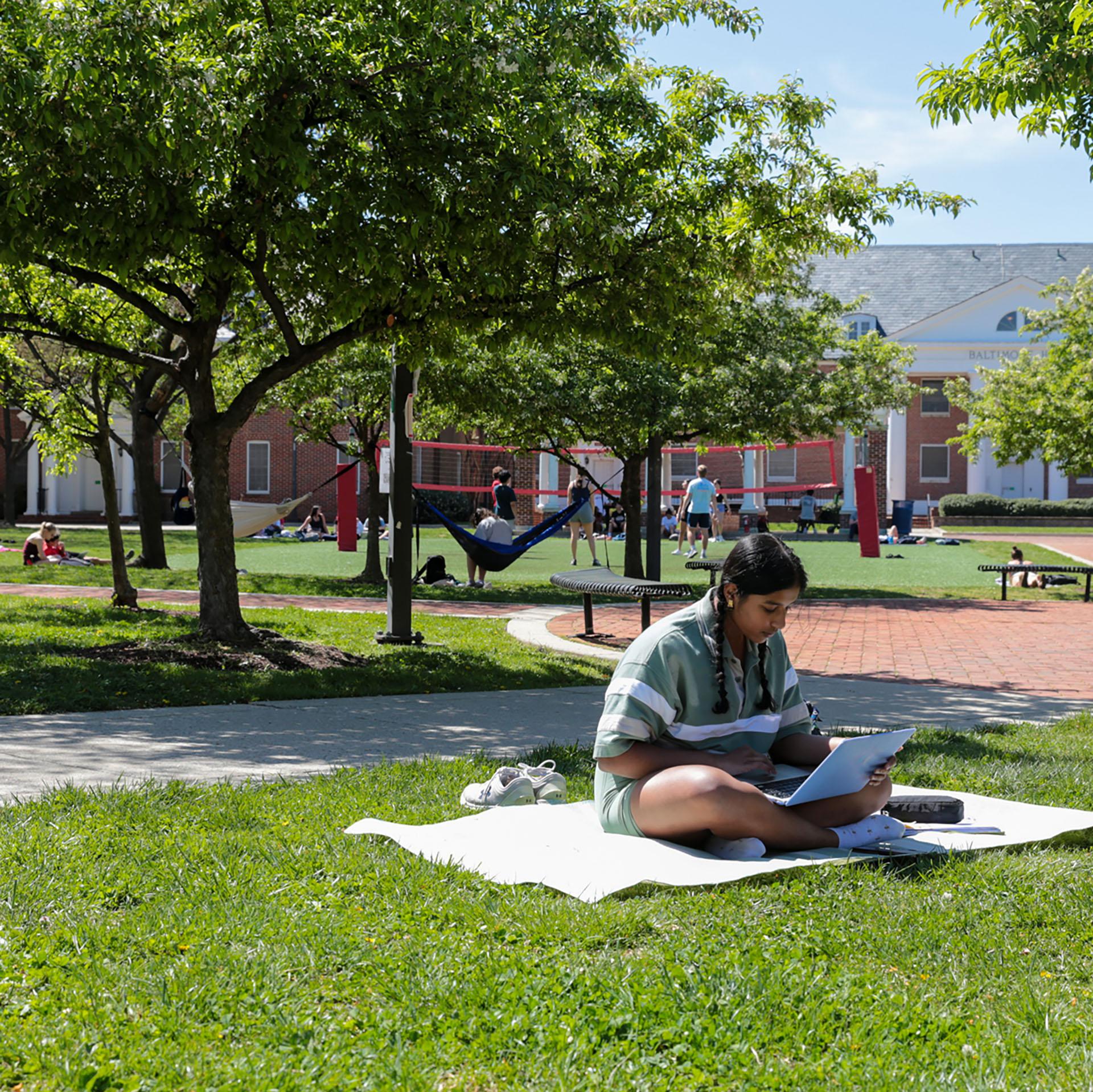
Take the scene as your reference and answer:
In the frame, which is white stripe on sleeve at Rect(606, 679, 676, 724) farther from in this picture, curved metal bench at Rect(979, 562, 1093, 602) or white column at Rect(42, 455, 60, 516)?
white column at Rect(42, 455, 60, 516)

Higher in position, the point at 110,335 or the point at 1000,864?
the point at 110,335

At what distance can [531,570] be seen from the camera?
2264 centimetres

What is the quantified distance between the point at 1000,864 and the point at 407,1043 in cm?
227

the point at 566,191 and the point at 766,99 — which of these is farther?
the point at 766,99

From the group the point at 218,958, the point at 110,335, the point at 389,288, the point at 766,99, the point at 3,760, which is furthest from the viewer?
the point at 110,335

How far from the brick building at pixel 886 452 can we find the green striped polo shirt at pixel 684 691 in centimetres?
3334

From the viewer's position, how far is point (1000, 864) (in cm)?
414

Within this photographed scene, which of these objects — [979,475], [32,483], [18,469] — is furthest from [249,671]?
[979,475]

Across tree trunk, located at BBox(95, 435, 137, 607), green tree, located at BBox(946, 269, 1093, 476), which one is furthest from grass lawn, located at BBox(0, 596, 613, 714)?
green tree, located at BBox(946, 269, 1093, 476)

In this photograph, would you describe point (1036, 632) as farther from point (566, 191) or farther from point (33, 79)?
point (33, 79)

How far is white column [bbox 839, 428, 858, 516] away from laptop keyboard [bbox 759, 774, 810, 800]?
37455 millimetres

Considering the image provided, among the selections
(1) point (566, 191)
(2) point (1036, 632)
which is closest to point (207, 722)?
(1) point (566, 191)

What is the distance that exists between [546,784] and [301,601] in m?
10.6

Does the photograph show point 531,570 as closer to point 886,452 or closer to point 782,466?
point 782,466
